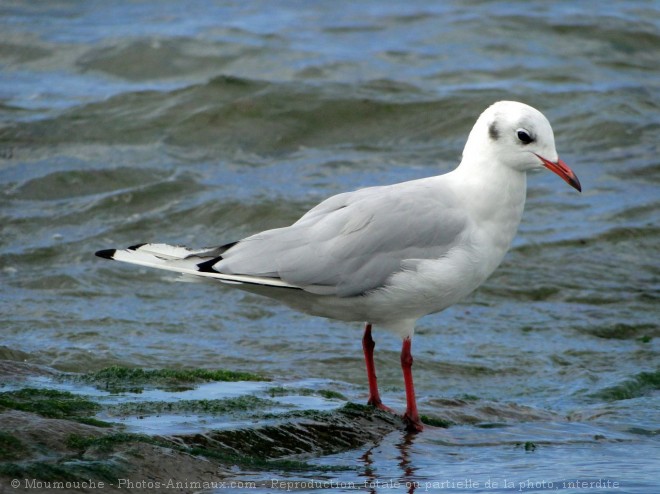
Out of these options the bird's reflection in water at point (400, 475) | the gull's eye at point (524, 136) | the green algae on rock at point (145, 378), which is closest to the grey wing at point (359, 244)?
the gull's eye at point (524, 136)

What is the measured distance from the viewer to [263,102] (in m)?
14.0

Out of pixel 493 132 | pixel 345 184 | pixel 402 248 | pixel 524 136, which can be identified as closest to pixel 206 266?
pixel 402 248

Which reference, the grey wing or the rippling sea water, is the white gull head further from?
the rippling sea water

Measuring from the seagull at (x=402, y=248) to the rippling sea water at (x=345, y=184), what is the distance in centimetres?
77

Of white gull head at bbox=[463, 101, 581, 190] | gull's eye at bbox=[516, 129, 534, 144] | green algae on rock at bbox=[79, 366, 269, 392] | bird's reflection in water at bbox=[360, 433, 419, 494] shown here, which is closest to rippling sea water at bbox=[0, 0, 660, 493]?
bird's reflection in water at bbox=[360, 433, 419, 494]

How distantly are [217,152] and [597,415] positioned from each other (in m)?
7.30

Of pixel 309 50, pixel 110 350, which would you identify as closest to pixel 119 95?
pixel 309 50

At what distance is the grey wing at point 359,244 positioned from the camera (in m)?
5.87

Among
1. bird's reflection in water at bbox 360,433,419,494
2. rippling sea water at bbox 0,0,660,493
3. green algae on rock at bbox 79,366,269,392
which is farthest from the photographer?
rippling sea water at bbox 0,0,660,493

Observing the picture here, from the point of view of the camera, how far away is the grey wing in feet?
19.3

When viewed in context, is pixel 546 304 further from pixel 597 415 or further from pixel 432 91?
pixel 432 91

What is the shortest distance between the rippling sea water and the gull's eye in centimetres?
160

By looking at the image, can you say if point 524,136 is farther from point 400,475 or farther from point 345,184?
point 345,184

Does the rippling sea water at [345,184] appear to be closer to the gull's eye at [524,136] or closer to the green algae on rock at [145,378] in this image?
the green algae on rock at [145,378]
